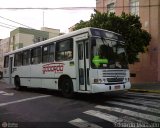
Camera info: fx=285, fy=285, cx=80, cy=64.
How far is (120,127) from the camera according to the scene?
7.50 m

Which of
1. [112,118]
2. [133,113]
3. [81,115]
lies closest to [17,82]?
[81,115]

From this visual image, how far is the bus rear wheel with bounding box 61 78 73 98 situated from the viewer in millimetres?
13384

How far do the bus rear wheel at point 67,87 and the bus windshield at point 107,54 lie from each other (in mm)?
2038

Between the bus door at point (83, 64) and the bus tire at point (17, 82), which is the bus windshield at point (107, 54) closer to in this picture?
the bus door at point (83, 64)

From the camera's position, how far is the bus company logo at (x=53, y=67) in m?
14.0

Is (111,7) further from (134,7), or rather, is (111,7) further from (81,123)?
(81,123)

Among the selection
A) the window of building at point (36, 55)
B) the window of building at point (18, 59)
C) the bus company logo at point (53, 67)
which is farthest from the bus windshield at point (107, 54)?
the window of building at point (18, 59)

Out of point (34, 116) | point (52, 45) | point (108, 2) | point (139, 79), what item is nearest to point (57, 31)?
point (108, 2)

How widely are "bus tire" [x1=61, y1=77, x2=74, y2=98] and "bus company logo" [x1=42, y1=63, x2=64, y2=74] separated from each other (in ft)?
1.83

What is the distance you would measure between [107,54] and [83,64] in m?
1.12

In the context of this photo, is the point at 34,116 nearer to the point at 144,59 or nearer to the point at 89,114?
the point at 89,114

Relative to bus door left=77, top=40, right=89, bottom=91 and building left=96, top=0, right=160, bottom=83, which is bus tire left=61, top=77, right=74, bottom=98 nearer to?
bus door left=77, top=40, right=89, bottom=91

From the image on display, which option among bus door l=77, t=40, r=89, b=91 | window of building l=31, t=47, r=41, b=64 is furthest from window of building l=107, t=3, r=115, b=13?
bus door l=77, t=40, r=89, b=91

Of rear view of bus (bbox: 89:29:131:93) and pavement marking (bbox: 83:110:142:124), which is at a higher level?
rear view of bus (bbox: 89:29:131:93)
